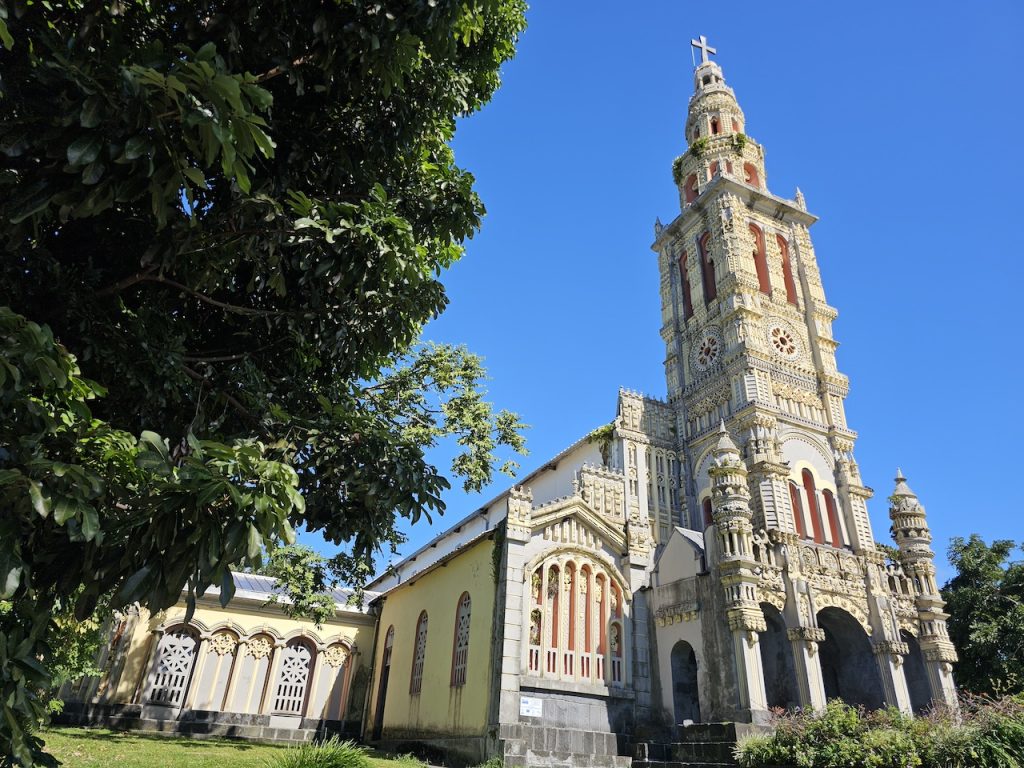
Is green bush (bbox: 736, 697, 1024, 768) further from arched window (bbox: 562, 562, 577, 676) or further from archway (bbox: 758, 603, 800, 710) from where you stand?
archway (bbox: 758, 603, 800, 710)

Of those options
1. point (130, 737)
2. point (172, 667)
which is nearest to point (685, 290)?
point (172, 667)

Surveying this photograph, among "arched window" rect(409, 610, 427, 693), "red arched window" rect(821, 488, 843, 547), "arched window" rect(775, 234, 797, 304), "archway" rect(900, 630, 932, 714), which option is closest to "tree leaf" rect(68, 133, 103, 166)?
"arched window" rect(409, 610, 427, 693)

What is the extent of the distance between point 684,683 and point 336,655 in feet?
52.1

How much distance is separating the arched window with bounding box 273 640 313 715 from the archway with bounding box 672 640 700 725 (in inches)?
633

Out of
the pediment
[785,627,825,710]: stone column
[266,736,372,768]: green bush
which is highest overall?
the pediment

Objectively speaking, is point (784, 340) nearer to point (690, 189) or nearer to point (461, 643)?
point (690, 189)

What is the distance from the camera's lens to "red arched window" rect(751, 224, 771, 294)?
36.7m

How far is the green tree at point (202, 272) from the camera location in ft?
16.3

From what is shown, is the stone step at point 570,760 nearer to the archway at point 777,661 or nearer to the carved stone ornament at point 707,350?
the archway at point 777,661

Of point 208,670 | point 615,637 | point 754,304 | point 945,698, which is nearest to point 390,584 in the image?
point 208,670

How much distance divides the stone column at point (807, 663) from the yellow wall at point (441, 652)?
9.70m

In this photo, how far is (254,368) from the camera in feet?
26.9

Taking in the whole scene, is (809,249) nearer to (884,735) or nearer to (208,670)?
(884,735)

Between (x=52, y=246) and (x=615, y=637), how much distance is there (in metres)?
19.2
